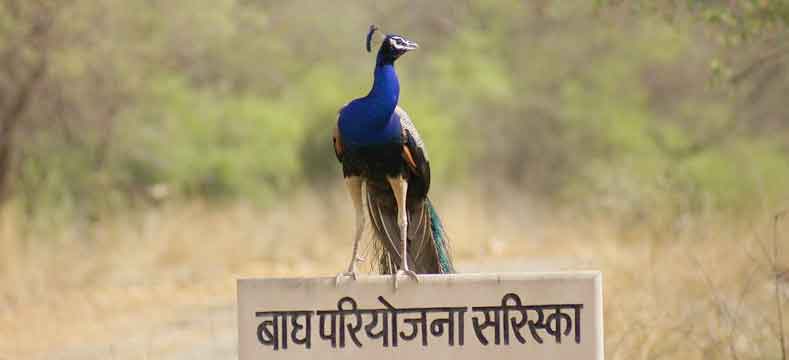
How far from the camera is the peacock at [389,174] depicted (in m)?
5.86

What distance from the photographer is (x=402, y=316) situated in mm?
5430

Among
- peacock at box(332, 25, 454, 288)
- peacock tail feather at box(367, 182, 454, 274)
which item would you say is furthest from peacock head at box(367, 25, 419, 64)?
peacock tail feather at box(367, 182, 454, 274)

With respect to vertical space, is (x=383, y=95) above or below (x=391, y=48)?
below

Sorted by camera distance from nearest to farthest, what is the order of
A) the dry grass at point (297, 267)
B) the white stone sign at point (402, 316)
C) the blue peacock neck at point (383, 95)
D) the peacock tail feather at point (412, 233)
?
the white stone sign at point (402, 316) < the blue peacock neck at point (383, 95) < the peacock tail feather at point (412, 233) < the dry grass at point (297, 267)

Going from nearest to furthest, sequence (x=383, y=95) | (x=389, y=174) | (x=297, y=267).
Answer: (x=383, y=95) < (x=389, y=174) < (x=297, y=267)

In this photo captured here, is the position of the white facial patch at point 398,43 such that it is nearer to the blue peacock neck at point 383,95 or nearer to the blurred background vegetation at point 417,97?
the blue peacock neck at point 383,95

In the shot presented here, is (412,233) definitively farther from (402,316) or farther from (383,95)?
(402,316)

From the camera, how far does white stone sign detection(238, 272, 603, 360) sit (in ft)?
17.7

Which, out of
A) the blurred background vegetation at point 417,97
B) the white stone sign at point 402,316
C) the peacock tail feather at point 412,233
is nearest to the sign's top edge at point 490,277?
the white stone sign at point 402,316

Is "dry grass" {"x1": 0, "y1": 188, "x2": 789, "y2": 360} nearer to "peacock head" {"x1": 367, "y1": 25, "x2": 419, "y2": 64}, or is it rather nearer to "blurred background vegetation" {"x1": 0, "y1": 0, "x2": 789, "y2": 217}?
"blurred background vegetation" {"x1": 0, "y1": 0, "x2": 789, "y2": 217}

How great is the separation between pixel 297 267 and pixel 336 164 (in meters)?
4.23

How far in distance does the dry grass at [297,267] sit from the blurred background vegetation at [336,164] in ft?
0.12

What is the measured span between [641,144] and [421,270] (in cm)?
1639

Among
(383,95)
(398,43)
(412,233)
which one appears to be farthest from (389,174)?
(398,43)
